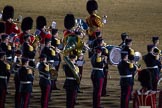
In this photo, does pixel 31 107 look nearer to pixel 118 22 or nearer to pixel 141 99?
pixel 141 99

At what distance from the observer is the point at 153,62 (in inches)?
639

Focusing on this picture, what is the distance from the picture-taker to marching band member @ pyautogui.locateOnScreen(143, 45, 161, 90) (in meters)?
16.2

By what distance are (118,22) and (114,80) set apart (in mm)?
14735

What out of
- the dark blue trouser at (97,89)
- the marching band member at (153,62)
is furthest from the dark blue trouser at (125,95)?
the marching band member at (153,62)

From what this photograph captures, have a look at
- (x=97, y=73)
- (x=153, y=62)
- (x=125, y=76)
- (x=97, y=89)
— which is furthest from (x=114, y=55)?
(x=125, y=76)

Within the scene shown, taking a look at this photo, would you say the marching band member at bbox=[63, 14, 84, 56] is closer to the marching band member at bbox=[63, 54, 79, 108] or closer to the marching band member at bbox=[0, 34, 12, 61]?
the marching band member at bbox=[63, 54, 79, 108]

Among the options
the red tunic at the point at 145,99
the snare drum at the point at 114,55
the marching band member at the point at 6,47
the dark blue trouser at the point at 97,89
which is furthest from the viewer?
the marching band member at the point at 6,47

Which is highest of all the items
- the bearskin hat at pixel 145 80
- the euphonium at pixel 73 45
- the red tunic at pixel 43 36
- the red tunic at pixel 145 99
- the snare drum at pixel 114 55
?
the red tunic at pixel 43 36

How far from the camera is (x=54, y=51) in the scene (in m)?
16.5

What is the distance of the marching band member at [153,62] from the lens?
636 inches

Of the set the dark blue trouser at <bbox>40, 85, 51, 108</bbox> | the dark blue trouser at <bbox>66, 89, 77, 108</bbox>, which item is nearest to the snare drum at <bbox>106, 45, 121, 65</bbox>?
the dark blue trouser at <bbox>66, 89, 77, 108</bbox>

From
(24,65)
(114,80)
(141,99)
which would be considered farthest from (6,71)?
(114,80)

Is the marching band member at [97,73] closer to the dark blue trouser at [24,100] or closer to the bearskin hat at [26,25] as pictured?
the dark blue trouser at [24,100]

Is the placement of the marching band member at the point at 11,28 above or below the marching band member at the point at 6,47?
above
